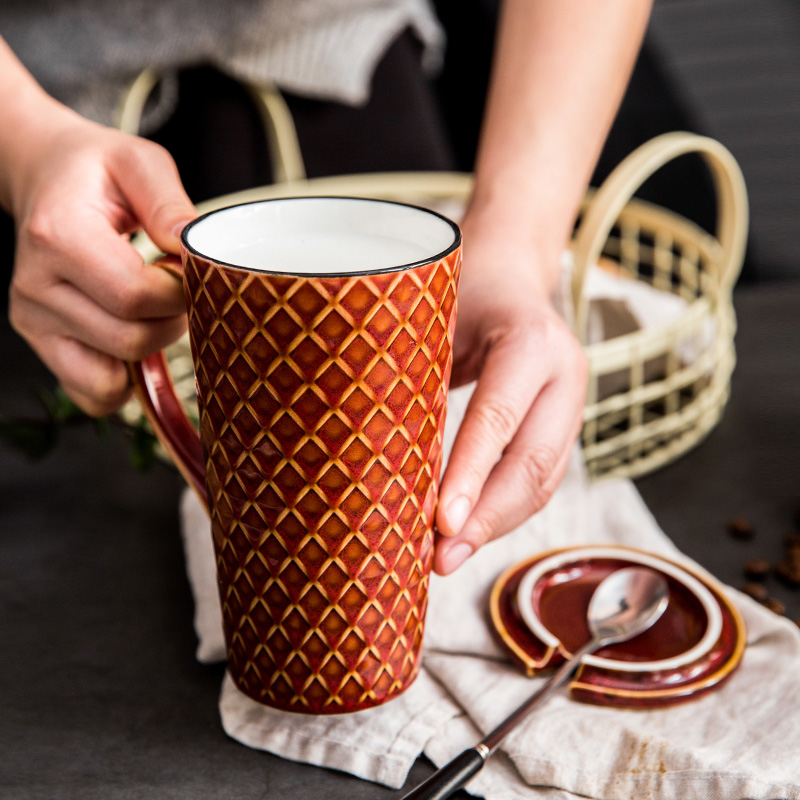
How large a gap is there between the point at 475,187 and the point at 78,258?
32cm

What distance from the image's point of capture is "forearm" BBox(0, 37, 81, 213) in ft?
1.92

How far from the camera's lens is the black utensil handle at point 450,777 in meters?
0.42

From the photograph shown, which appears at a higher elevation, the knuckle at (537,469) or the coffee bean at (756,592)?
the knuckle at (537,469)

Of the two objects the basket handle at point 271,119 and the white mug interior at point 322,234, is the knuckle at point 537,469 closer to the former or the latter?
the white mug interior at point 322,234

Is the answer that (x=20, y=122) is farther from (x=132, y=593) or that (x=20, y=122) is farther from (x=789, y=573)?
(x=789, y=573)

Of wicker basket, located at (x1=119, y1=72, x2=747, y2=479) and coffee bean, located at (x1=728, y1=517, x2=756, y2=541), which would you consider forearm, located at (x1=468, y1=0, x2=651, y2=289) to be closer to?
wicker basket, located at (x1=119, y1=72, x2=747, y2=479)

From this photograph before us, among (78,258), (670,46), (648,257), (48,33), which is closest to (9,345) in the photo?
(48,33)

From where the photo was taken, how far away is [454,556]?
1.57 ft

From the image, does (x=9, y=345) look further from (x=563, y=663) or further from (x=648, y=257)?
(x=648, y=257)

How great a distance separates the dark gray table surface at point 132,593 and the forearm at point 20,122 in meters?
0.26

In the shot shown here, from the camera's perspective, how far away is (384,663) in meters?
0.47

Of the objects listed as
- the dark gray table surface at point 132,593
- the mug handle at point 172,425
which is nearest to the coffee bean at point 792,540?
the dark gray table surface at point 132,593

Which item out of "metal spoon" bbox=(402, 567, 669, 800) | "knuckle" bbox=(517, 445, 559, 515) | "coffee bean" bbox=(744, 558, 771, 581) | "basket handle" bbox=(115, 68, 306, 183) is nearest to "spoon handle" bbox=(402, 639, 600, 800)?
"metal spoon" bbox=(402, 567, 669, 800)

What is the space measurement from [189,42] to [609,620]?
809mm
